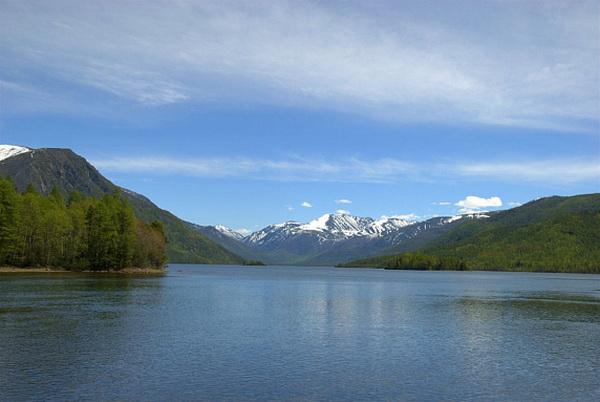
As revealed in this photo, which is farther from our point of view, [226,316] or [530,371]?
[226,316]

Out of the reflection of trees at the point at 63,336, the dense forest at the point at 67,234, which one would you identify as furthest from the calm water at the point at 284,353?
the dense forest at the point at 67,234

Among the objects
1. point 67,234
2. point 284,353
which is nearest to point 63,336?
point 284,353

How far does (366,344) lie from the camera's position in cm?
5562

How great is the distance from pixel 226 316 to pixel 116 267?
12293 cm

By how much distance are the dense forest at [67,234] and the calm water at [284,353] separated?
79590 millimetres

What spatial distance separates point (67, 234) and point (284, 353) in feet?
480

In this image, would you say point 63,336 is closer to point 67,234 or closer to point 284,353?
point 284,353

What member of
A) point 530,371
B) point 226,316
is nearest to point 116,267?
point 226,316

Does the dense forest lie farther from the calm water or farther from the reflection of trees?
the calm water

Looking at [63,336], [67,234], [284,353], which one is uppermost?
[67,234]

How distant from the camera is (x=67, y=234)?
17588 centimetres

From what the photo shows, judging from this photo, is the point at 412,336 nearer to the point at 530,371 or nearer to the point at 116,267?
the point at 530,371

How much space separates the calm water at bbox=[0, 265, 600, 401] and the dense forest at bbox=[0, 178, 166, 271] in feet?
261

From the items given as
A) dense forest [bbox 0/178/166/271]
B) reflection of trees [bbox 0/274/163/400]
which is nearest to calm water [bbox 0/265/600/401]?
reflection of trees [bbox 0/274/163/400]
